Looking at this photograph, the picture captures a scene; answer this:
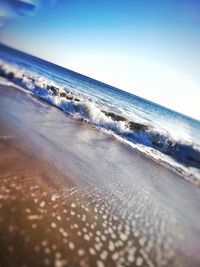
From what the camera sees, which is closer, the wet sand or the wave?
the wet sand

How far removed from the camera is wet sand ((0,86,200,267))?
126 inches

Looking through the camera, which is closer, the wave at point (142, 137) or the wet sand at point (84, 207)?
the wet sand at point (84, 207)

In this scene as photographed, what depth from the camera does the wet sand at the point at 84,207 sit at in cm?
319

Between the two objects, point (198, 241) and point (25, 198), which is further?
point (198, 241)

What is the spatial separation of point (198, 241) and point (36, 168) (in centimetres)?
393

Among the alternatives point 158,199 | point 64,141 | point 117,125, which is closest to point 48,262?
point 158,199

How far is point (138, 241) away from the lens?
12.9ft

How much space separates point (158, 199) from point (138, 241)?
2178 mm

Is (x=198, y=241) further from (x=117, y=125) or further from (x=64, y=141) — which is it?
(x=117, y=125)

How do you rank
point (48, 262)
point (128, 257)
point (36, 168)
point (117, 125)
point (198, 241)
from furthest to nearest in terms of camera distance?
1. point (117, 125)
2. point (36, 168)
3. point (198, 241)
4. point (128, 257)
5. point (48, 262)

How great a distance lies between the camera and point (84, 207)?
14.4 ft

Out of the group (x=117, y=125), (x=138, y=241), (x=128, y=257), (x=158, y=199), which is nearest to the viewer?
(x=128, y=257)

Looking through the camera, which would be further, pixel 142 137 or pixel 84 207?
pixel 142 137

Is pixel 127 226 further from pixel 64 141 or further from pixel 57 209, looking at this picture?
pixel 64 141
